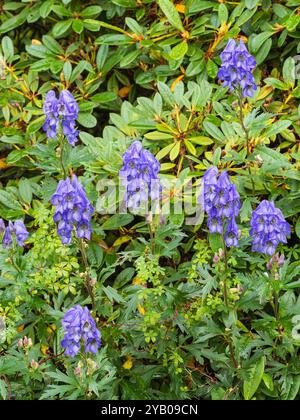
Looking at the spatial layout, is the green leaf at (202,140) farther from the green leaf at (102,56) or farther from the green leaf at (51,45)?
the green leaf at (51,45)

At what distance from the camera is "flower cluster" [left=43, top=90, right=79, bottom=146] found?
3088mm

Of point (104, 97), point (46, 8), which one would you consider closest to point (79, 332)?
Result: point (104, 97)

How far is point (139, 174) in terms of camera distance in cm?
292

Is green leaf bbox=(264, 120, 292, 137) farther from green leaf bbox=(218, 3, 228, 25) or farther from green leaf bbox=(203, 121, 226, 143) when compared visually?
green leaf bbox=(218, 3, 228, 25)

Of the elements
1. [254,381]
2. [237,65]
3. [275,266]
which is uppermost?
[237,65]

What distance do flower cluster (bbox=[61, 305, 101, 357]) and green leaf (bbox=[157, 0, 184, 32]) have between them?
1753mm

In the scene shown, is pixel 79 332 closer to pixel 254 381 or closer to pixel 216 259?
pixel 216 259

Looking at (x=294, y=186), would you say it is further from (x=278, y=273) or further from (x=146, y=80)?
(x=146, y=80)

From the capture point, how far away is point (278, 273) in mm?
3031

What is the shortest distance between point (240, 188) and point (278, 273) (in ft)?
2.17

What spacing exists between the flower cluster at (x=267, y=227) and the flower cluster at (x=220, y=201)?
0.08 metres

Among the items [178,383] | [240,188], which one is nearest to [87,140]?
[240,188]

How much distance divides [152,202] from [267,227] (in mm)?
490

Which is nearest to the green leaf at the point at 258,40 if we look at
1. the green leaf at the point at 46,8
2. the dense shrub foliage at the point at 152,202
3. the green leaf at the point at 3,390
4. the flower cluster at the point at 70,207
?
the dense shrub foliage at the point at 152,202
